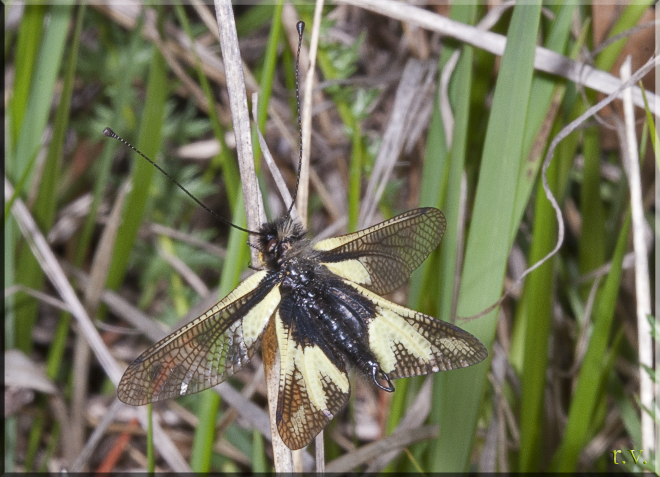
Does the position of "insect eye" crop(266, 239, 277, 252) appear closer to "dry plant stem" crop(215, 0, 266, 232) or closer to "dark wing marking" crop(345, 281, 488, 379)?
"dry plant stem" crop(215, 0, 266, 232)

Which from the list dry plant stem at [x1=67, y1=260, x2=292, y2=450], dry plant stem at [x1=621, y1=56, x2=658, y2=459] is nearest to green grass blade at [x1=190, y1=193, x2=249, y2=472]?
dry plant stem at [x1=67, y1=260, x2=292, y2=450]

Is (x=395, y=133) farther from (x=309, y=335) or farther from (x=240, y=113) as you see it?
(x=309, y=335)

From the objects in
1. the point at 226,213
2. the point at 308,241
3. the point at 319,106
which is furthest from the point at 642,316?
the point at 226,213

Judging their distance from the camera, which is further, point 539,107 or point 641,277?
point 641,277

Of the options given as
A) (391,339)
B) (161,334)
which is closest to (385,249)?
(391,339)

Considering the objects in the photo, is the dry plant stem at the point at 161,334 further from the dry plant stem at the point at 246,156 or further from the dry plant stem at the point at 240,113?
the dry plant stem at the point at 240,113

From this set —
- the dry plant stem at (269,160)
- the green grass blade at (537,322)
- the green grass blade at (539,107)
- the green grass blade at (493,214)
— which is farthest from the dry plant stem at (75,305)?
the green grass blade at (539,107)

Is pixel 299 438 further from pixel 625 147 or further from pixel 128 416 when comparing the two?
pixel 128 416
